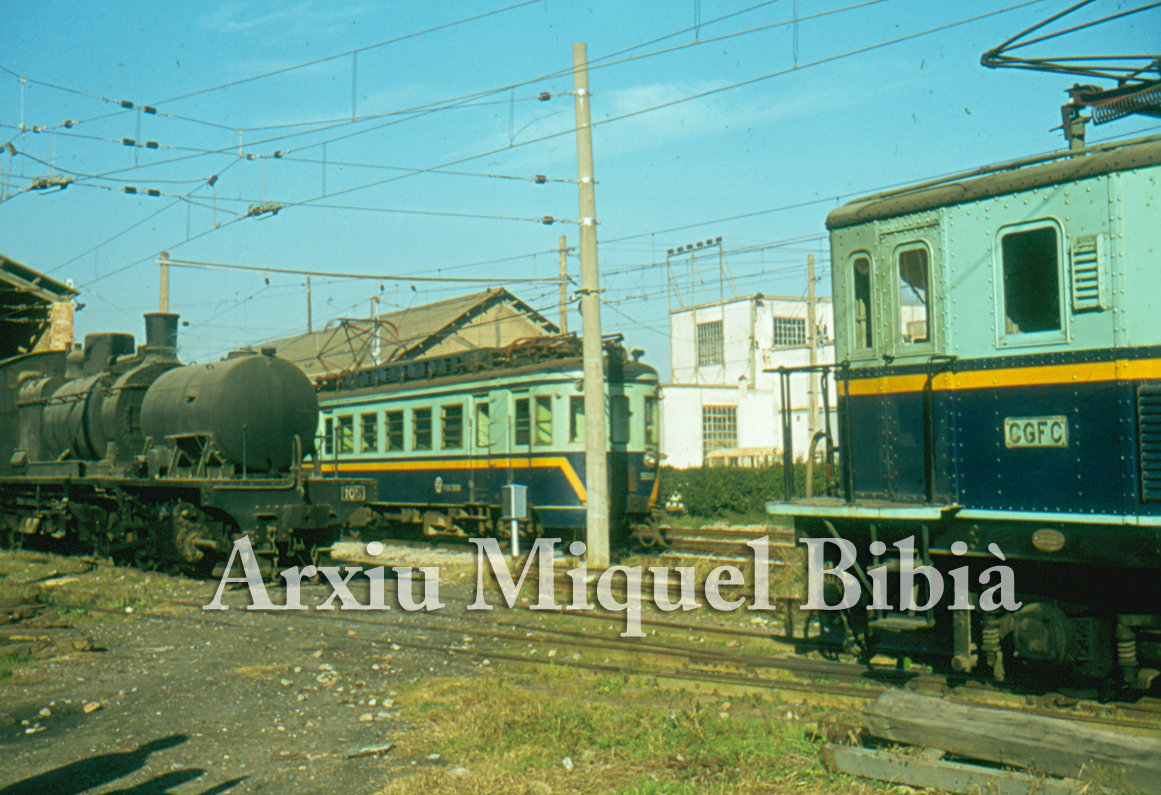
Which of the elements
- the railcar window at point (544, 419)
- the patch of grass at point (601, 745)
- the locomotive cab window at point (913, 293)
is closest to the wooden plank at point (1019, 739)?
the patch of grass at point (601, 745)

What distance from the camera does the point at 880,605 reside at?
7160 mm

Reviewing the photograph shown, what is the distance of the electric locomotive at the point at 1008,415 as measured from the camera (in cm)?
623

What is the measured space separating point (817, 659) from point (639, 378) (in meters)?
9.32

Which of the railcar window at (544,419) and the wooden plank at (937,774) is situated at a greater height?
the railcar window at (544,419)

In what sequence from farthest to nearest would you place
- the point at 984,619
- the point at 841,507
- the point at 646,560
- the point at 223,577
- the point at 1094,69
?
the point at 646,560 → the point at 223,577 → the point at 1094,69 → the point at 841,507 → the point at 984,619

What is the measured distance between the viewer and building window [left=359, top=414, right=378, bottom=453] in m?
19.9

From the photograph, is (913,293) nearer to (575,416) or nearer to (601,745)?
(601,745)

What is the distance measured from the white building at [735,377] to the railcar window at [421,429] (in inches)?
871

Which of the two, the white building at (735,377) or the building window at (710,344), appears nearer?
the white building at (735,377)

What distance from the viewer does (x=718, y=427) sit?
149 feet

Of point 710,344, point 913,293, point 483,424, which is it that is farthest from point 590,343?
point 710,344

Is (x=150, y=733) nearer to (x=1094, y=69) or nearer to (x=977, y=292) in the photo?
(x=977, y=292)

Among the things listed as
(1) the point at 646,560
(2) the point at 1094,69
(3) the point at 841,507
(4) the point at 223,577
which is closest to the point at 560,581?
(1) the point at 646,560

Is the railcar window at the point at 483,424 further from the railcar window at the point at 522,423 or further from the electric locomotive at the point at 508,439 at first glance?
the railcar window at the point at 522,423
